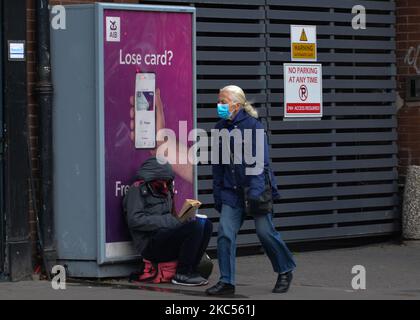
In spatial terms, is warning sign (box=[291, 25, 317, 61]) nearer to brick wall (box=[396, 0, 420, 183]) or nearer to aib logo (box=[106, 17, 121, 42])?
brick wall (box=[396, 0, 420, 183])

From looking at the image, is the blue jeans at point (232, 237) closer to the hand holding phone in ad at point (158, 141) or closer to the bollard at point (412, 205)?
the hand holding phone in ad at point (158, 141)

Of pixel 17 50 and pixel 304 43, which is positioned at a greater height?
pixel 304 43

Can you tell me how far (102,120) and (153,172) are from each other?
66cm

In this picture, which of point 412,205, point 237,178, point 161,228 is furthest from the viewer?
point 412,205

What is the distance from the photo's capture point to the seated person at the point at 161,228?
9.39 meters

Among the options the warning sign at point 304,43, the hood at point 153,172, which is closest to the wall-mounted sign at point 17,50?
the hood at point 153,172

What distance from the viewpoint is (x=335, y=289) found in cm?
952

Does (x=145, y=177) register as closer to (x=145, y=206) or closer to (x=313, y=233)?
(x=145, y=206)

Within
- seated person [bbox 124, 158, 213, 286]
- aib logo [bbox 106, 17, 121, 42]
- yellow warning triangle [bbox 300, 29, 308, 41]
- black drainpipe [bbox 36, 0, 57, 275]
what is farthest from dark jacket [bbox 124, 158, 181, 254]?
yellow warning triangle [bbox 300, 29, 308, 41]

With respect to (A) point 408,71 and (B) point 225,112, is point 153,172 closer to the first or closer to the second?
(B) point 225,112

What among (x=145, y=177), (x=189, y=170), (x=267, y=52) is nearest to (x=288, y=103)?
(x=267, y=52)

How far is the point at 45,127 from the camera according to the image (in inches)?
379

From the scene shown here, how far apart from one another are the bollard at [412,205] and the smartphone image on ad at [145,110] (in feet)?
13.4

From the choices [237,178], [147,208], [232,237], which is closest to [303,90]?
[147,208]
